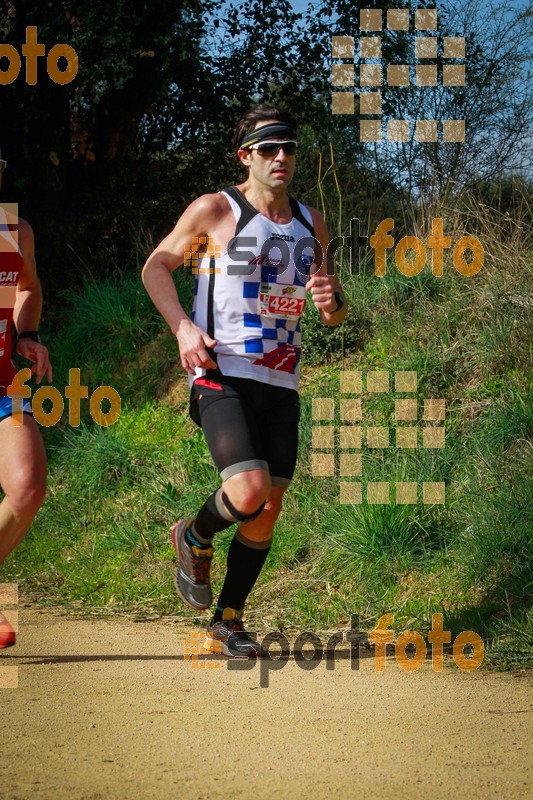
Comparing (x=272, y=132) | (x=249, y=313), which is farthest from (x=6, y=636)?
(x=272, y=132)

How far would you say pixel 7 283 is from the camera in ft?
16.3

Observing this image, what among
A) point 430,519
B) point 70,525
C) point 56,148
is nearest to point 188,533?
point 430,519

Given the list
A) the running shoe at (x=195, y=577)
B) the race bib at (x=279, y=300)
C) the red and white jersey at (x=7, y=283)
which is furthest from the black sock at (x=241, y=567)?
the red and white jersey at (x=7, y=283)

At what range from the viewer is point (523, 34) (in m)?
9.88

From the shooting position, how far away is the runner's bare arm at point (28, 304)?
5000mm

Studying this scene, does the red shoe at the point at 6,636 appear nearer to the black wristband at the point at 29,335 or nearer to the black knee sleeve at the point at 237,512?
the black knee sleeve at the point at 237,512

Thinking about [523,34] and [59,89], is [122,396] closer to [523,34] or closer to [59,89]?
[59,89]

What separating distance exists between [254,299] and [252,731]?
205 centimetres

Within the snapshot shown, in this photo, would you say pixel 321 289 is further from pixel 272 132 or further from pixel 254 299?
pixel 272 132

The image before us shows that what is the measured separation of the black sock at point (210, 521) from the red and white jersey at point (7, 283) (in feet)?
3.69

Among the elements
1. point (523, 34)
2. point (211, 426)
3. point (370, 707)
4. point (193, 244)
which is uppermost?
point (523, 34)

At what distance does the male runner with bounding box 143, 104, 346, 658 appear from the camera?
4.81 metres

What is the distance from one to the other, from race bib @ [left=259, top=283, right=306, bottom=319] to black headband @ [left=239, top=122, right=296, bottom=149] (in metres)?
0.74

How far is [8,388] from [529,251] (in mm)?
4930
